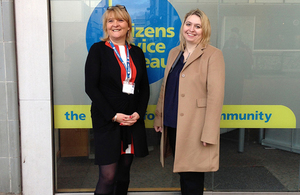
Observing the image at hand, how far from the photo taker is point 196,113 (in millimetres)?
2096

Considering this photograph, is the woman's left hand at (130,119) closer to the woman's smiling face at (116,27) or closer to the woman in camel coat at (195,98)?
the woman in camel coat at (195,98)

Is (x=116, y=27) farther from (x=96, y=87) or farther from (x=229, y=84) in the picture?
(x=229, y=84)

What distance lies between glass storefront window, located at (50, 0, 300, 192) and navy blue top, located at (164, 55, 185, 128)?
67 centimetres

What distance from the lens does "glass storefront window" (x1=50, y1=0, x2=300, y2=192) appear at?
280 cm

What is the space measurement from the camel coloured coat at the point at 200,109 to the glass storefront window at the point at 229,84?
83cm

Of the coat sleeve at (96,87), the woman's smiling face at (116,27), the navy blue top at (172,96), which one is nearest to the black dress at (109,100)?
the coat sleeve at (96,87)

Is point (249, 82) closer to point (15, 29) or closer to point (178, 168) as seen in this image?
point (178, 168)

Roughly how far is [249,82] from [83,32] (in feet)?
6.39

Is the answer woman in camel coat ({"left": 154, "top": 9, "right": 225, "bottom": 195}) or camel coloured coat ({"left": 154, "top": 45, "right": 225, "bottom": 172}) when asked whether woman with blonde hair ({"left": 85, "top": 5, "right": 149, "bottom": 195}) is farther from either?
camel coloured coat ({"left": 154, "top": 45, "right": 225, "bottom": 172})

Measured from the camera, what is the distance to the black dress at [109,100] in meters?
2.10

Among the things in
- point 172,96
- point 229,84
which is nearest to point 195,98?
point 172,96

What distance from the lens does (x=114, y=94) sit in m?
2.16

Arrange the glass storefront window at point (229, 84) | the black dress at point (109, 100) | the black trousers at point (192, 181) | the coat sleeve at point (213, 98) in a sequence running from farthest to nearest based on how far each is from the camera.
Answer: the glass storefront window at point (229, 84), the black trousers at point (192, 181), the black dress at point (109, 100), the coat sleeve at point (213, 98)

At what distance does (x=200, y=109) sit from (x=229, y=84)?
967mm
